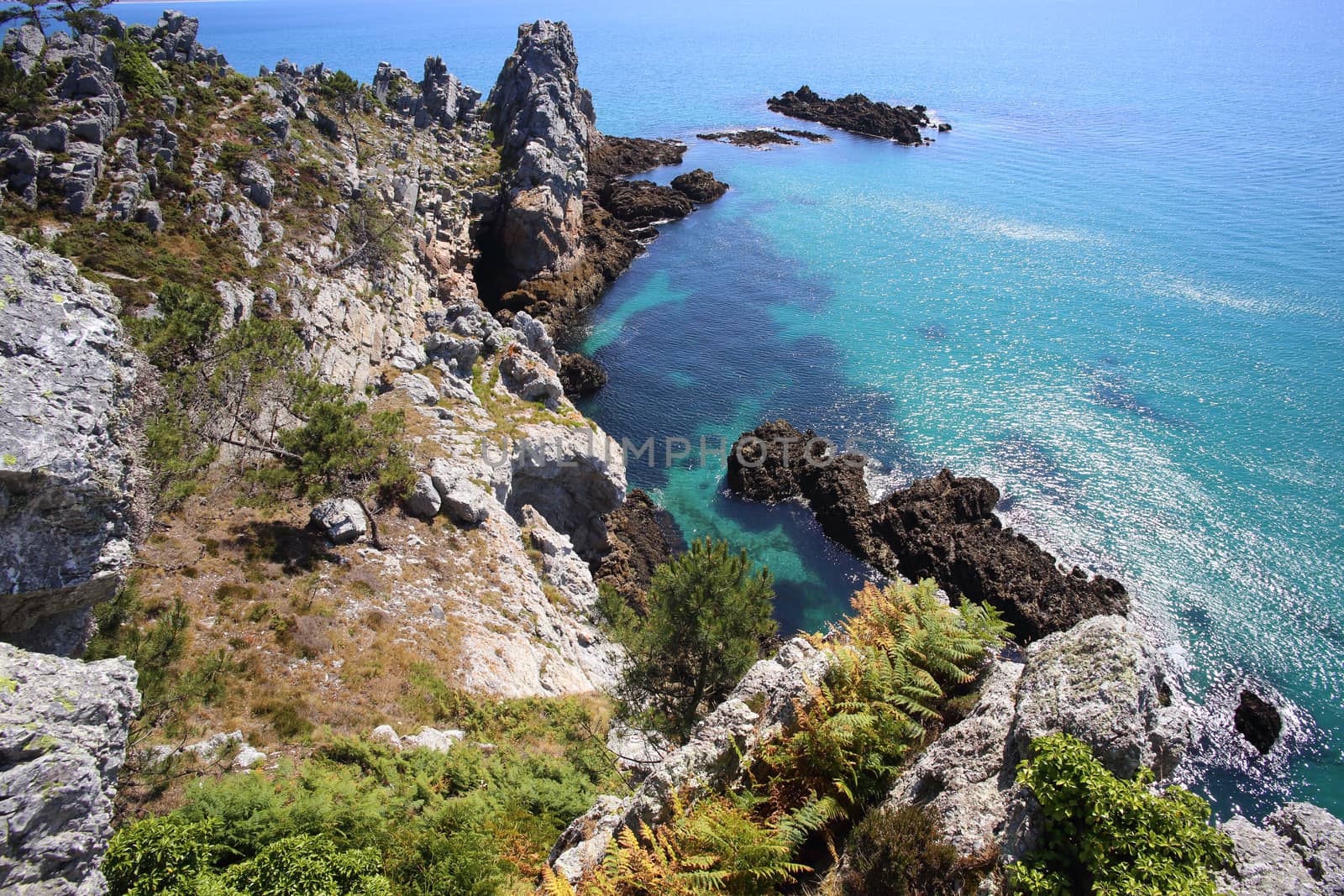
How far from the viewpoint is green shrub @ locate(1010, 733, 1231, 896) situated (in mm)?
8734

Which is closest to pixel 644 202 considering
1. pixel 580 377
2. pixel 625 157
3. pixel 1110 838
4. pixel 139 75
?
pixel 625 157

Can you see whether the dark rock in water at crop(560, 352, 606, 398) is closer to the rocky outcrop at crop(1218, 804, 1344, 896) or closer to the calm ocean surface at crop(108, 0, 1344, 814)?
the calm ocean surface at crop(108, 0, 1344, 814)

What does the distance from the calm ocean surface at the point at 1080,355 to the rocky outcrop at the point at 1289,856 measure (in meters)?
25.4

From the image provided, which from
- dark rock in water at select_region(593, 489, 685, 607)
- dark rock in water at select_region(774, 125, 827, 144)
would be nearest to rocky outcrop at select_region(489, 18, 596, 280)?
dark rock in water at select_region(593, 489, 685, 607)

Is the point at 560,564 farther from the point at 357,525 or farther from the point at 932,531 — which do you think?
the point at 932,531

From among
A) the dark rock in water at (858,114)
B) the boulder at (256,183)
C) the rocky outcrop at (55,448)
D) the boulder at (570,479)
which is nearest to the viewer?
the rocky outcrop at (55,448)

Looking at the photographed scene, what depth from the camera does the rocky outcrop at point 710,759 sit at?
43.6ft

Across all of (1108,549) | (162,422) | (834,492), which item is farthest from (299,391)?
(1108,549)

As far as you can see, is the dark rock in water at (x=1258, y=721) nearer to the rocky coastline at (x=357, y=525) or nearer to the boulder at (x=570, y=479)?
the rocky coastline at (x=357, y=525)

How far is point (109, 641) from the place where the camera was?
1648 centimetres

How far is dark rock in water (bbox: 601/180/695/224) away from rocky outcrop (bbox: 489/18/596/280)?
832 centimetres

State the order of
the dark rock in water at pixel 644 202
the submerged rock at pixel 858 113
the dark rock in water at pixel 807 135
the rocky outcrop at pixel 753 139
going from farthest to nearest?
the dark rock in water at pixel 807 135, the submerged rock at pixel 858 113, the rocky outcrop at pixel 753 139, the dark rock in water at pixel 644 202

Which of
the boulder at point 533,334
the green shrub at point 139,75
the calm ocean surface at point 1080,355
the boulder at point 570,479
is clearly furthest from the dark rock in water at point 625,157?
the boulder at point 570,479

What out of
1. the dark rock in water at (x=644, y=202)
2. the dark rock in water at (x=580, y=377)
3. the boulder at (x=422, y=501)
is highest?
the dark rock in water at (x=644, y=202)
